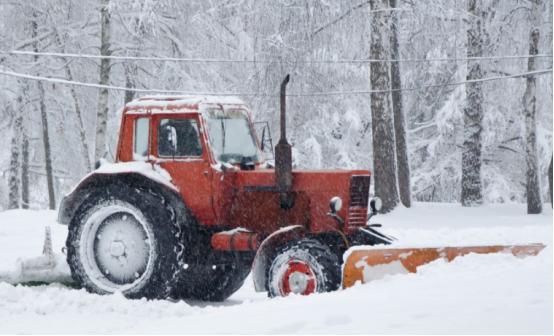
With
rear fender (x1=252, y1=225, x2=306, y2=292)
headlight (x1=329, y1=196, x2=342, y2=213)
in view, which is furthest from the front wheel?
headlight (x1=329, y1=196, x2=342, y2=213)

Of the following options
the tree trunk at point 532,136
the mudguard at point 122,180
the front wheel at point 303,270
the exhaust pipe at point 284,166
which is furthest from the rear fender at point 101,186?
the tree trunk at point 532,136

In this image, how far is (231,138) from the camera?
35.0 feet

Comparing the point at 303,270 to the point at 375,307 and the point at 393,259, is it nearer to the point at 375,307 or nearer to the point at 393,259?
the point at 393,259

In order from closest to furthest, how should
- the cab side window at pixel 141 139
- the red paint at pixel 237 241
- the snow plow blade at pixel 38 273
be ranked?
the red paint at pixel 237 241, the cab side window at pixel 141 139, the snow plow blade at pixel 38 273

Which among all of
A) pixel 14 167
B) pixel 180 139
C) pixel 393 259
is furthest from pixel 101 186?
pixel 14 167

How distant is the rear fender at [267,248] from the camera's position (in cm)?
951

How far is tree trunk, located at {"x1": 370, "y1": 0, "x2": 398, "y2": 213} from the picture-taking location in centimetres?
1919

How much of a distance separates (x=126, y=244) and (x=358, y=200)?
268 centimetres

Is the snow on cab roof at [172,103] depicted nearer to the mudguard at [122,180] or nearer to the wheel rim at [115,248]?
the mudguard at [122,180]

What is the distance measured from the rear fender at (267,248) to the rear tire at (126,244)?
40.7 inches

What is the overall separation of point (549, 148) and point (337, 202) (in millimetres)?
17425

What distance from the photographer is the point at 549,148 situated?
2555 cm

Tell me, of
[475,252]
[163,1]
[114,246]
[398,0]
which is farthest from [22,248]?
[398,0]

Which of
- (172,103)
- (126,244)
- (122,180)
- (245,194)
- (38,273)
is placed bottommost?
(38,273)
